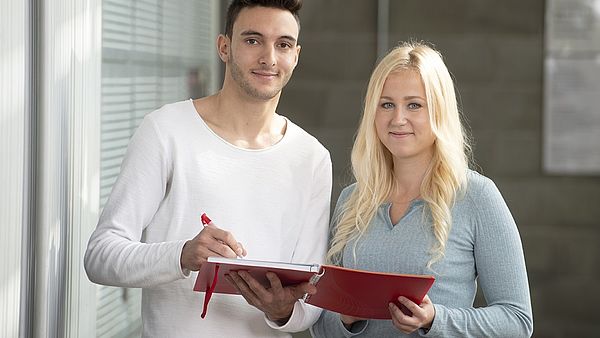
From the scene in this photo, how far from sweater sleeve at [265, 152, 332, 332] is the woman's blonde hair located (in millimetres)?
36

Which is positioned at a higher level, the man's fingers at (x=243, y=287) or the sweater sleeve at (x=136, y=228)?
the sweater sleeve at (x=136, y=228)

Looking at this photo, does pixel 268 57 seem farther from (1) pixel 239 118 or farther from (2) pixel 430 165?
(2) pixel 430 165

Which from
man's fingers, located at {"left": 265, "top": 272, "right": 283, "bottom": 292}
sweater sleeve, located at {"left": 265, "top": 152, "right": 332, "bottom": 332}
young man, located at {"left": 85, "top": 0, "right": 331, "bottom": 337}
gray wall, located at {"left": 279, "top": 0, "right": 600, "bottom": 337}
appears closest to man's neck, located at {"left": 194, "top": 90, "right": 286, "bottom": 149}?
young man, located at {"left": 85, "top": 0, "right": 331, "bottom": 337}

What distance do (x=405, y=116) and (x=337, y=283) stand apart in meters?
0.43

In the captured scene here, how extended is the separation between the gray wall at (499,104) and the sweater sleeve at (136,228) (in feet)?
7.97

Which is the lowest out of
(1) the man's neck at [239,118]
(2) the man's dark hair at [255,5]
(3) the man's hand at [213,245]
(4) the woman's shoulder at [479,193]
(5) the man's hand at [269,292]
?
(5) the man's hand at [269,292]

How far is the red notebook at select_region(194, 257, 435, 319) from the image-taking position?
5.45ft

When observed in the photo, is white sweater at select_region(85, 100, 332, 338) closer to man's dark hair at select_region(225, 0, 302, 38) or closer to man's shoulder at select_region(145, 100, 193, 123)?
man's shoulder at select_region(145, 100, 193, 123)

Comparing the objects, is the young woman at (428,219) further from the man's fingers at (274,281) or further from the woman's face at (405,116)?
the man's fingers at (274,281)

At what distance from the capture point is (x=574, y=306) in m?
4.27

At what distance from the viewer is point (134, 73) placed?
2904 mm

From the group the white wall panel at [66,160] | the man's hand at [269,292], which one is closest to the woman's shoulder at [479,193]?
the man's hand at [269,292]

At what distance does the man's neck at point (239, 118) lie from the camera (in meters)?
1.98

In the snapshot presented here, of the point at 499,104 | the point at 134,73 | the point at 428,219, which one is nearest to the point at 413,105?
the point at 428,219
